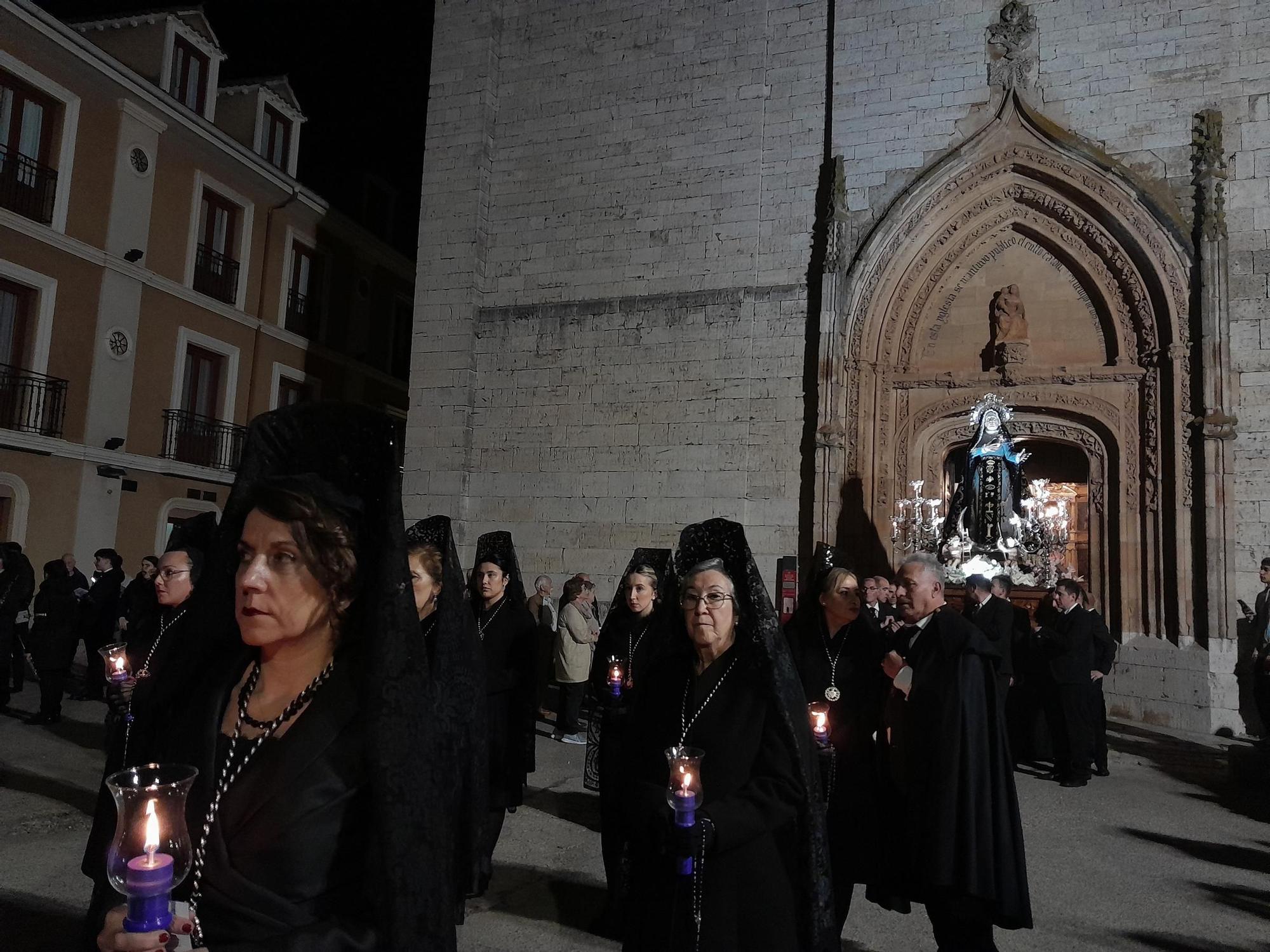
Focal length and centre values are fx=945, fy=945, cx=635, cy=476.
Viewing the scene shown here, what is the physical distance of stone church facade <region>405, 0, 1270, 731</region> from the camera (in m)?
11.4

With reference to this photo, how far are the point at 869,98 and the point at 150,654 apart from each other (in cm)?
1173

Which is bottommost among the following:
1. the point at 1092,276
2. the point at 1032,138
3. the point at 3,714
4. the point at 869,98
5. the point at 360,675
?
the point at 3,714

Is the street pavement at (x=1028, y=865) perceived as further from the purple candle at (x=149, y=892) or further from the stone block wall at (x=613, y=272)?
the stone block wall at (x=613, y=272)

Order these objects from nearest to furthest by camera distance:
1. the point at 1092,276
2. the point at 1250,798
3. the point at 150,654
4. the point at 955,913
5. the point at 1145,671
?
the point at 955,913 → the point at 150,654 → the point at 1250,798 → the point at 1145,671 → the point at 1092,276

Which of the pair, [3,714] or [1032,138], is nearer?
[3,714]

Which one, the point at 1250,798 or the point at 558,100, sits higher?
the point at 558,100

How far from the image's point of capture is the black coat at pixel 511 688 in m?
5.47

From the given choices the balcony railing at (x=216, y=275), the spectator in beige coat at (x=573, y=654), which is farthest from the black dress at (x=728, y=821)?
the balcony railing at (x=216, y=275)

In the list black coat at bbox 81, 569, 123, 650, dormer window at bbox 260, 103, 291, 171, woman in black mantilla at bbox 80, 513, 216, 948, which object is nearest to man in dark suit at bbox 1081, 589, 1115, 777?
woman in black mantilla at bbox 80, 513, 216, 948

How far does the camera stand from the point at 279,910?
5.16ft

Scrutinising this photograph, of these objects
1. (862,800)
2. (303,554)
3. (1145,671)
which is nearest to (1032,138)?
(1145,671)

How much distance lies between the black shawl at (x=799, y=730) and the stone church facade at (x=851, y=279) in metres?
9.64

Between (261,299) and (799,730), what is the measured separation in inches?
758

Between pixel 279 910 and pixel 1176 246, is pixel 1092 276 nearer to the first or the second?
pixel 1176 246
